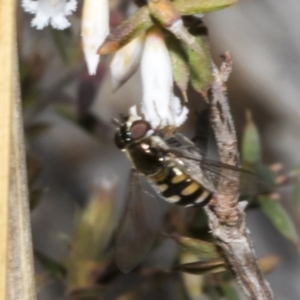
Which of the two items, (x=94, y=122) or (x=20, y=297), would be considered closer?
(x=20, y=297)

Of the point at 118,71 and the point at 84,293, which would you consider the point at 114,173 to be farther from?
the point at 118,71

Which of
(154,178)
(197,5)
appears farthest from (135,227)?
(197,5)

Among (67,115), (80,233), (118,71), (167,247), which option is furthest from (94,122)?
(118,71)

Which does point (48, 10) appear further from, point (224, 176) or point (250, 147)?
point (250, 147)

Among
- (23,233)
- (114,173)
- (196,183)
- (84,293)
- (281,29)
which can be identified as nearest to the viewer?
(23,233)

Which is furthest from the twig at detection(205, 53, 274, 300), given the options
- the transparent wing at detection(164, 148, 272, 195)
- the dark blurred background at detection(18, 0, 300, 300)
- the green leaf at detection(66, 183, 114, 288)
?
the dark blurred background at detection(18, 0, 300, 300)
